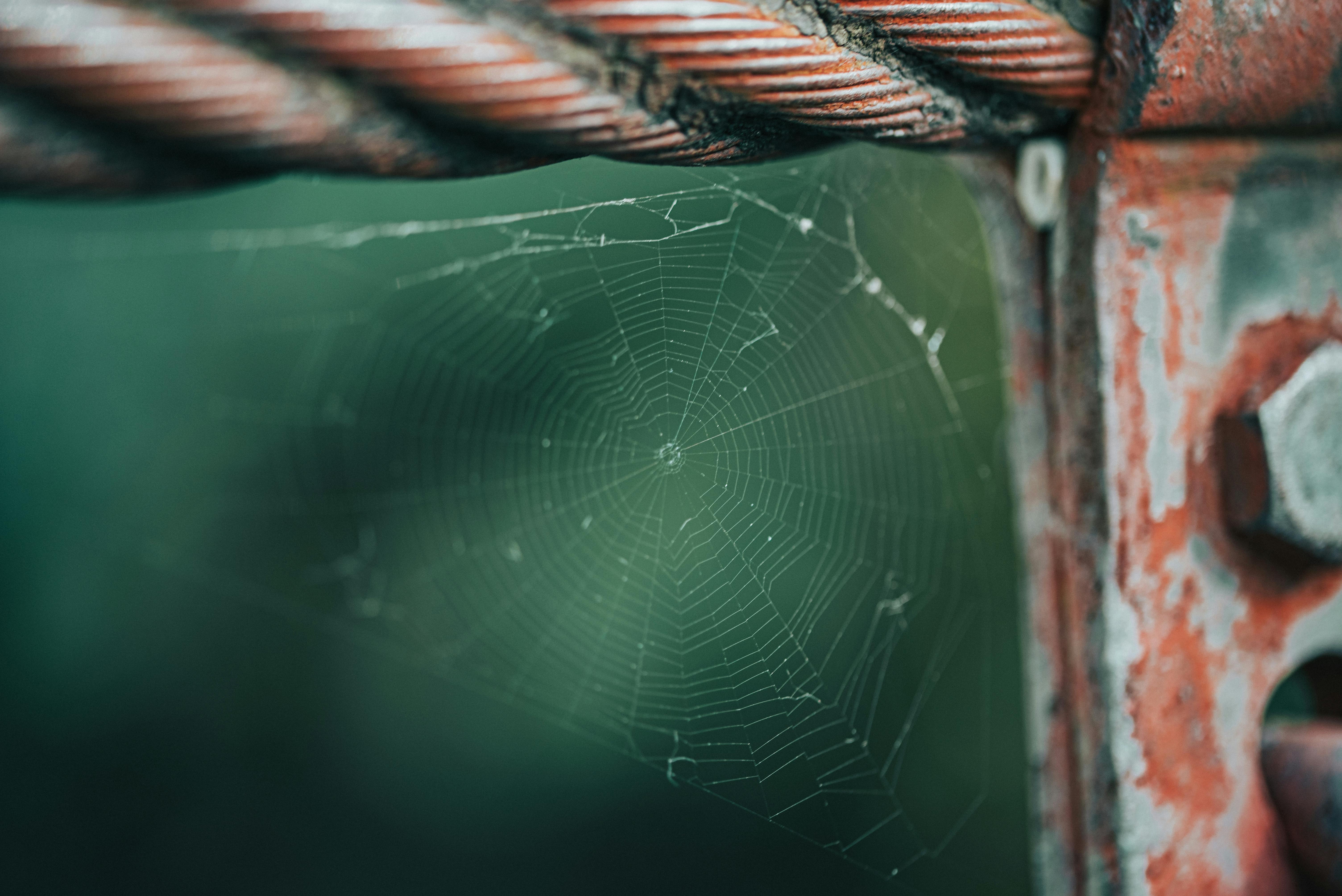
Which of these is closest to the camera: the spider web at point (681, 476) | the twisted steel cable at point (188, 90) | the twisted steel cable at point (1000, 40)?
the twisted steel cable at point (188, 90)

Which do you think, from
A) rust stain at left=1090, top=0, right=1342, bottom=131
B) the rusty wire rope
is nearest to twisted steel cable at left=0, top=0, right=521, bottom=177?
the rusty wire rope

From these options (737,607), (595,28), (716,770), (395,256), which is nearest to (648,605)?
(737,607)

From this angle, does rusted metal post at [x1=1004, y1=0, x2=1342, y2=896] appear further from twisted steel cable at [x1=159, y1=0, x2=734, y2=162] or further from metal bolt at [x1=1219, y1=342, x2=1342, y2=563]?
twisted steel cable at [x1=159, y1=0, x2=734, y2=162]

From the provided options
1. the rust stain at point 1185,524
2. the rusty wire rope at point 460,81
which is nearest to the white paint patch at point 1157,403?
the rust stain at point 1185,524

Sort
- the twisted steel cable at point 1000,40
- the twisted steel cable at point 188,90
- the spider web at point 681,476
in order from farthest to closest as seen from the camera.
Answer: the spider web at point 681,476 → the twisted steel cable at point 1000,40 → the twisted steel cable at point 188,90

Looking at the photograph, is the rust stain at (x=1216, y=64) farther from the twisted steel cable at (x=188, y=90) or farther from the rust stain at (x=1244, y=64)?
the twisted steel cable at (x=188, y=90)

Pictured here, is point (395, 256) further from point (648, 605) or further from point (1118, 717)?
point (1118, 717)

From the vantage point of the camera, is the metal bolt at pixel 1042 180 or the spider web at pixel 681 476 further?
the spider web at pixel 681 476
